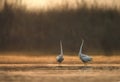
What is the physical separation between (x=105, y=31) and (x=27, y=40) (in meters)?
2.64

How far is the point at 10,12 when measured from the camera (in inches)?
715

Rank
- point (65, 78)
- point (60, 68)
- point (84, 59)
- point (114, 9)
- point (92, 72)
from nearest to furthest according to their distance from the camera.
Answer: point (65, 78)
point (92, 72)
point (60, 68)
point (84, 59)
point (114, 9)

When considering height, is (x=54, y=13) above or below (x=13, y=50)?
above

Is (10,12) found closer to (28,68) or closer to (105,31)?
(105,31)

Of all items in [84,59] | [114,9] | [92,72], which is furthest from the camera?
[114,9]

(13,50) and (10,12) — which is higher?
(10,12)

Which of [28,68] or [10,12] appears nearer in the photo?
[28,68]

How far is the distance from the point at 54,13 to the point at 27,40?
1.40m

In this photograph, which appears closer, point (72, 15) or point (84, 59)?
point (84, 59)

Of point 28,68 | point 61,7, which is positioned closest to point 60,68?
point 28,68

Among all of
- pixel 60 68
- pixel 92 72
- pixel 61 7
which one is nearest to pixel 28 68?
pixel 60 68

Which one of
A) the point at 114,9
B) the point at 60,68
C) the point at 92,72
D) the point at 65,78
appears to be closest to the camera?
the point at 65,78

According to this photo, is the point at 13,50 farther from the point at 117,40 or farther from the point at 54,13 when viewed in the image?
the point at 117,40

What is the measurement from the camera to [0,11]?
18078mm
